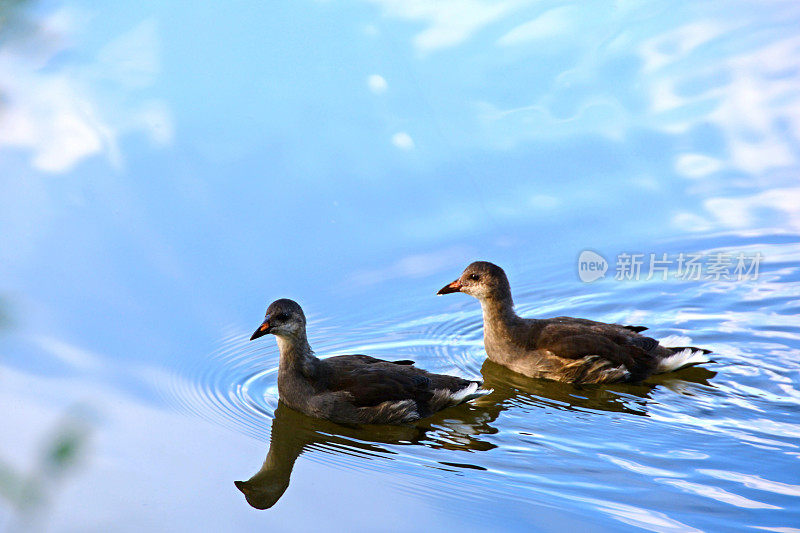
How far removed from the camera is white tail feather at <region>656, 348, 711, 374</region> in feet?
31.3

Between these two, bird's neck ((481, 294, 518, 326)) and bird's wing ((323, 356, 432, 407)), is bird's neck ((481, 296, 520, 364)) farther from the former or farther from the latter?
bird's wing ((323, 356, 432, 407))

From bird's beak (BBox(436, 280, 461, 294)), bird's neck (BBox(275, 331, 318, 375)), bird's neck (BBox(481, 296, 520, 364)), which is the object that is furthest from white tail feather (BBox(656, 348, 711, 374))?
bird's neck (BBox(275, 331, 318, 375))

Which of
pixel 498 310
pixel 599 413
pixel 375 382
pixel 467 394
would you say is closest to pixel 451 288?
pixel 498 310

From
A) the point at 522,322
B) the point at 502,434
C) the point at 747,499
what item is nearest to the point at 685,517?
the point at 747,499

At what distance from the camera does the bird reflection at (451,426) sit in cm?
787

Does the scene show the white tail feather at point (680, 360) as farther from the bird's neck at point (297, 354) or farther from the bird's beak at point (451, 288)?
the bird's neck at point (297, 354)

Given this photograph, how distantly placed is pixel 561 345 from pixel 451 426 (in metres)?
1.58

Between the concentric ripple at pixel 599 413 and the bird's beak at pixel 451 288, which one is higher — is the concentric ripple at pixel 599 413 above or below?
below

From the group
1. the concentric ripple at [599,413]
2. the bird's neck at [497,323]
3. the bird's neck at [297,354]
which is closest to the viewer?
the concentric ripple at [599,413]

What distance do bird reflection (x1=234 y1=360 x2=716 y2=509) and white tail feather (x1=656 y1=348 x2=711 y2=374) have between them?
0.30 feet

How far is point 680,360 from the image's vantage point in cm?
954

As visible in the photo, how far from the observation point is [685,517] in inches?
278

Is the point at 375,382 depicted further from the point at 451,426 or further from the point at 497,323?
the point at 497,323

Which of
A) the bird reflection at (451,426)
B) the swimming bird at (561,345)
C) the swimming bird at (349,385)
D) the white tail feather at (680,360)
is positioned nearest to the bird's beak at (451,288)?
the swimming bird at (561,345)
